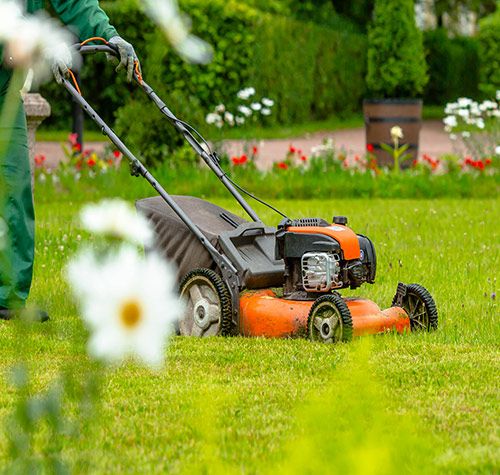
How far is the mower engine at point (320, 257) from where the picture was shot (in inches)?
175

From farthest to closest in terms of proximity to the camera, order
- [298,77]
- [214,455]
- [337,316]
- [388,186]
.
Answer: [298,77], [388,186], [337,316], [214,455]

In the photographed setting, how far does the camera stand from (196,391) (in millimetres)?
3670

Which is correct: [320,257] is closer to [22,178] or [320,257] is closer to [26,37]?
[22,178]

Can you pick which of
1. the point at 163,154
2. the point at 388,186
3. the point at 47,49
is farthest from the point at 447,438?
the point at 163,154

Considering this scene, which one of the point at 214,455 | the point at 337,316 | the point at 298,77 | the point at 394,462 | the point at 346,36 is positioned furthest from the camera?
the point at 346,36

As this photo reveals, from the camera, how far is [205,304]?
472cm

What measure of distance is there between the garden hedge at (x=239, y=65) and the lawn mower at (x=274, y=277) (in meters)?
9.07

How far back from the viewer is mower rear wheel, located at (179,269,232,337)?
15.2 feet

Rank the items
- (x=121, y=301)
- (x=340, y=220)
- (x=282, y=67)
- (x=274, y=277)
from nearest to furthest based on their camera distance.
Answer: (x=121, y=301) → (x=340, y=220) → (x=274, y=277) → (x=282, y=67)

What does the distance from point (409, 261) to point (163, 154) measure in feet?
15.7

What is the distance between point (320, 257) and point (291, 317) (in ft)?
0.88

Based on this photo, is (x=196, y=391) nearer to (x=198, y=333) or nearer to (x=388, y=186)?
(x=198, y=333)

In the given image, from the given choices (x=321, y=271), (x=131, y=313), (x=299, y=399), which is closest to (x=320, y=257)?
(x=321, y=271)

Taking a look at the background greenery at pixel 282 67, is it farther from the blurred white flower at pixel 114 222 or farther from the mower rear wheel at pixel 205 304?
the blurred white flower at pixel 114 222
